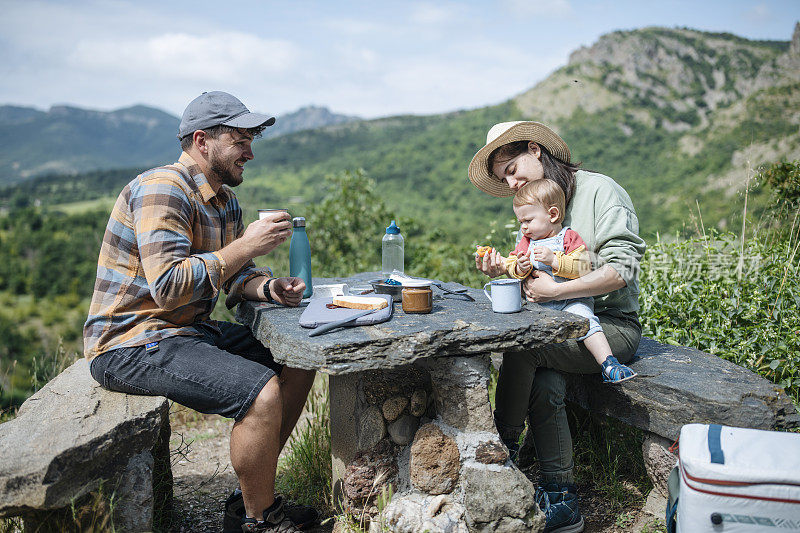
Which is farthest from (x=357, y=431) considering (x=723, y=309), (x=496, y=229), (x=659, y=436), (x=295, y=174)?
(x=295, y=174)

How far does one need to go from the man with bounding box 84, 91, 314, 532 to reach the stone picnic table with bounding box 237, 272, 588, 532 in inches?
11.2

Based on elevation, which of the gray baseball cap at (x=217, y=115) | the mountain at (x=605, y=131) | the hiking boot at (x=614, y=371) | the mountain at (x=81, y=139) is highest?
the mountain at (x=81, y=139)

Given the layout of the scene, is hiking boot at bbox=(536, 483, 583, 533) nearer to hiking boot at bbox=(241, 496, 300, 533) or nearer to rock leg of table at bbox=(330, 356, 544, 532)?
rock leg of table at bbox=(330, 356, 544, 532)

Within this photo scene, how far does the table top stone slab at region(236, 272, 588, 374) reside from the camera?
2146 millimetres

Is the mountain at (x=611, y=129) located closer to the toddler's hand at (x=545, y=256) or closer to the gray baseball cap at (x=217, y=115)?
the toddler's hand at (x=545, y=256)

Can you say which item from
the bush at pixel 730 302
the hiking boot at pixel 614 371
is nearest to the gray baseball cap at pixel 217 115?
the hiking boot at pixel 614 371

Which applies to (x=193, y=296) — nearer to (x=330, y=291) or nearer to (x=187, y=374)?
(x=187, y=374)

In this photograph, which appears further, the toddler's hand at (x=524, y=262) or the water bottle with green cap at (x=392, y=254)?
the water bottle with green cap at (x=392, y=254)

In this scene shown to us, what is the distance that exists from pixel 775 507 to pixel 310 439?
2302mm

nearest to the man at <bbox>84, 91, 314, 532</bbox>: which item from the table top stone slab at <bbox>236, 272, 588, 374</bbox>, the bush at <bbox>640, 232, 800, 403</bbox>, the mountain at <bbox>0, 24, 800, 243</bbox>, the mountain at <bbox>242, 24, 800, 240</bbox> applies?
the table top stone slab at <bbox>236, 272, 588, 374</bbox>

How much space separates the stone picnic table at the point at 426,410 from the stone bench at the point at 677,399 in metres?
0.55

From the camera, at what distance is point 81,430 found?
219 cm

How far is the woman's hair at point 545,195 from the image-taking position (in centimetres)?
284

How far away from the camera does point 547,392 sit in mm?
2705
